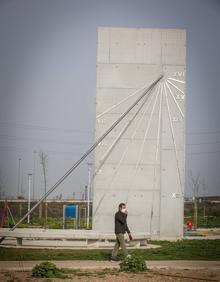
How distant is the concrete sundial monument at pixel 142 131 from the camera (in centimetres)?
1808

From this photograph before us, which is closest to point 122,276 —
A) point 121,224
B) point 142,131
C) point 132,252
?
point 121,224

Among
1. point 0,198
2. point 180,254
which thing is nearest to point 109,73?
point 180,254

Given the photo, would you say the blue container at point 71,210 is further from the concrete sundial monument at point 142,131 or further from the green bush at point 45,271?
the green bush at point 45,271

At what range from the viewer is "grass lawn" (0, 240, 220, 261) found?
13406 millimetres

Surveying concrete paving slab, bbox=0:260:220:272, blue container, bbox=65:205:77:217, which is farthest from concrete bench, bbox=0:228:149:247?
blue container, bbox=65:205:77:217

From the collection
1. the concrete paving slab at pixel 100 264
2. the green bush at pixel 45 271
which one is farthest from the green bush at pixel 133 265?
the green bush at pixel 45 271

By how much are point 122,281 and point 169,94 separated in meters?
9.52

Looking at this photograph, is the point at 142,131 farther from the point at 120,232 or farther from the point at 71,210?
the point at 120,232

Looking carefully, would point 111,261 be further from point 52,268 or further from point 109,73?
point 109,73

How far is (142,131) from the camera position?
60.1ft

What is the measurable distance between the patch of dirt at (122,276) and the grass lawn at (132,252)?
2.39m

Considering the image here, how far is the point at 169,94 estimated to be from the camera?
18.5 meters

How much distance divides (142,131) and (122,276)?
8358 millimetres

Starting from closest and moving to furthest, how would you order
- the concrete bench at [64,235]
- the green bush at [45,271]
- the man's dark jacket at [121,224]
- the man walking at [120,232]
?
the green bush at [45,271], the man walking at [120,232], the man's dark jacket at [121,224], the concrete bench at [64,235]
